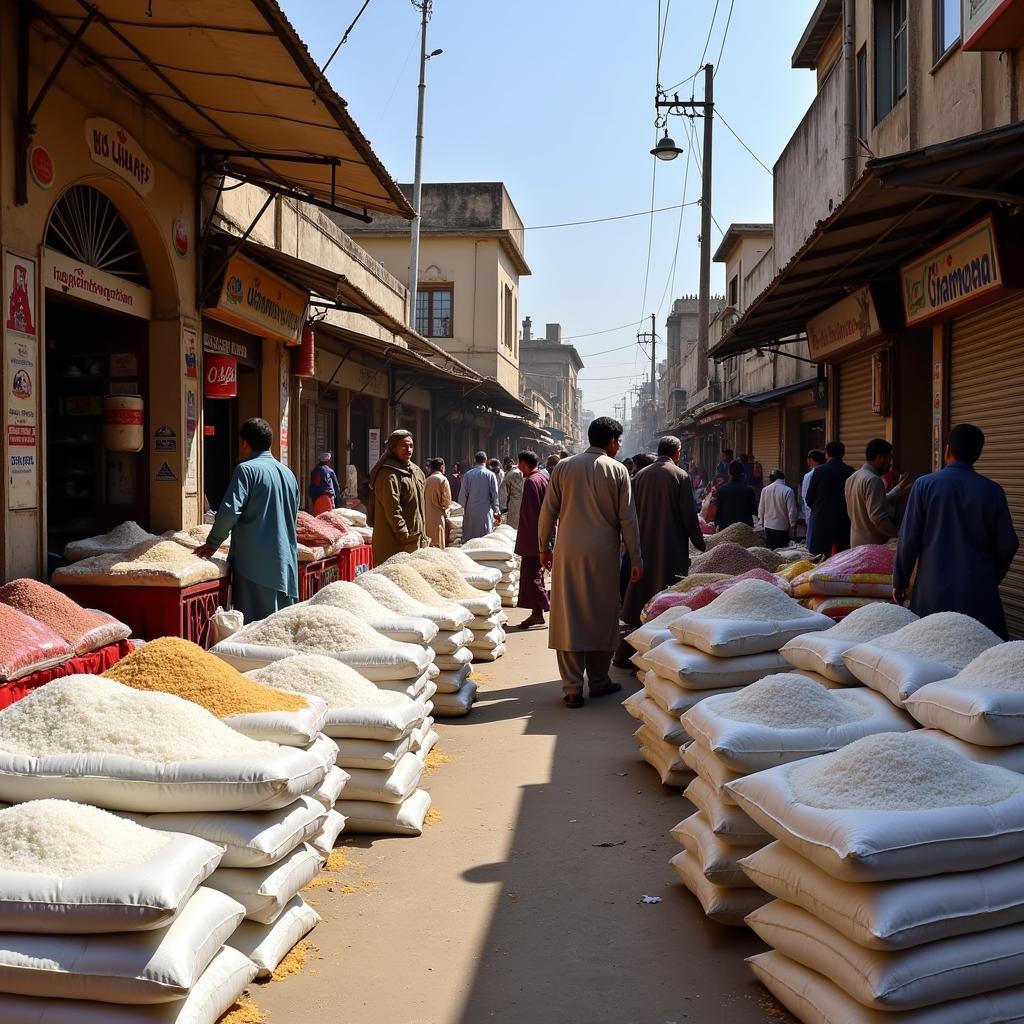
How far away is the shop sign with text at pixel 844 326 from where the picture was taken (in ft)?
34.2

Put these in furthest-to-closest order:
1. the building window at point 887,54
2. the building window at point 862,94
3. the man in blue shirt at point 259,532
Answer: the building window at point 862,94 < the building window at point 887,54 < the man in blue shirt at point 259,532

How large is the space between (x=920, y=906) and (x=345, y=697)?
2.46 metres

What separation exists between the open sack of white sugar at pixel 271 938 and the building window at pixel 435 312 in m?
26.9

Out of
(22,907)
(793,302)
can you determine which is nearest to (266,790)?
(22,907)

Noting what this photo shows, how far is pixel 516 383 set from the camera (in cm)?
3603

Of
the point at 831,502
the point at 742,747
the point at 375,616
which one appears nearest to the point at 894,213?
the point at 831,502

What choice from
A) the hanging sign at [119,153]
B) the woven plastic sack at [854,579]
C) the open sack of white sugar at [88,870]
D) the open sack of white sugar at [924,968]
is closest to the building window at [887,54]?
the woven plastic sack at [854,579]

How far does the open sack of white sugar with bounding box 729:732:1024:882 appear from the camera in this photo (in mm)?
2602

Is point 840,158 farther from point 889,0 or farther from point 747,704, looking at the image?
point 747,704

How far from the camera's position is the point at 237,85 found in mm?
6781

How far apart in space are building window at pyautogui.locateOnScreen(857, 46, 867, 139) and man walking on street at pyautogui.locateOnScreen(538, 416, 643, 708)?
313 inches

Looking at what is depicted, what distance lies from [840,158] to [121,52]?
1025 cm

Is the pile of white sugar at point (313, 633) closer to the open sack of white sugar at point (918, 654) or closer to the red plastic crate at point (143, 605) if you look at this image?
the red plastic crate at point (143, 605)

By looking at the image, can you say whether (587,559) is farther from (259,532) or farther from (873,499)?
(873,499)
